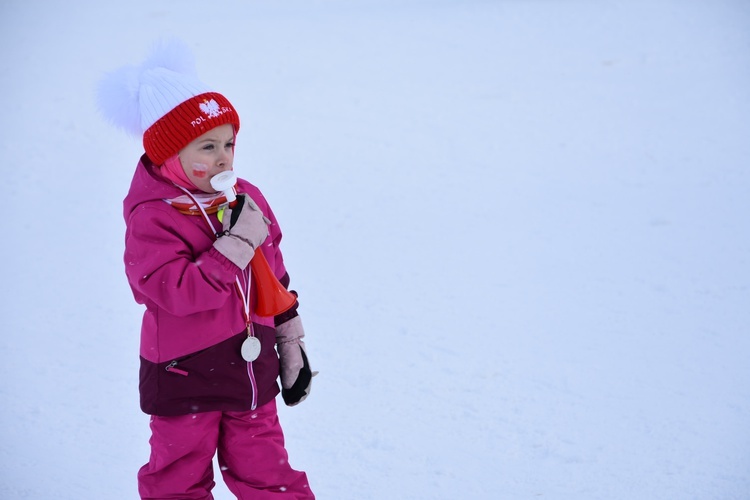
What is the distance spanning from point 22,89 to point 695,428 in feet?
20.7

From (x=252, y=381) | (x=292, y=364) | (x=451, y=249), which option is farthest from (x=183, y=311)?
(x=451, y=249)

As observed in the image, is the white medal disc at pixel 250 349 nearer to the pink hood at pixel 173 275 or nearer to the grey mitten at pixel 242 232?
the pink hood at pixel 173 275

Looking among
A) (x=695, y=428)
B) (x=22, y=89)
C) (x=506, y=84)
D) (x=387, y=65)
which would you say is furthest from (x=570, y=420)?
(x=22, y=89)

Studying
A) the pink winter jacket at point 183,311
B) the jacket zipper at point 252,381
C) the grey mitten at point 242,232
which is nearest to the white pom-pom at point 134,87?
the pink winter jacket at point 183,311

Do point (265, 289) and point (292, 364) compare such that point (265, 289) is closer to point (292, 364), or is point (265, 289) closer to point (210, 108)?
point (292, 364)

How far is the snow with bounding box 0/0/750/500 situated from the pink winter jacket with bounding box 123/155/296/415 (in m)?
0.79

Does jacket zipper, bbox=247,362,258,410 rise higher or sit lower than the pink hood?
lower

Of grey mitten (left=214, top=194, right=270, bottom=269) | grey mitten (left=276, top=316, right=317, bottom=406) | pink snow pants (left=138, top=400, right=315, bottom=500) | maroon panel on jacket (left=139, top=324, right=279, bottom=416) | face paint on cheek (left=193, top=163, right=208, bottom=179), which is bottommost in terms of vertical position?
pink snow pants (left=138, top=400, right=315, bottom=500)

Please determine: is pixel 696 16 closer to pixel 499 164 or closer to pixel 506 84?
→ pixel 506 84

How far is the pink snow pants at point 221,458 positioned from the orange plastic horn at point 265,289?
29 cm

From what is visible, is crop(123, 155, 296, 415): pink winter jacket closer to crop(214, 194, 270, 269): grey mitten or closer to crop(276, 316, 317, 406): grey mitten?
crop(214, 194, 270, 269): grey mitten

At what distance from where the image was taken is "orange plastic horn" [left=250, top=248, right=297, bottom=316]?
2012mm

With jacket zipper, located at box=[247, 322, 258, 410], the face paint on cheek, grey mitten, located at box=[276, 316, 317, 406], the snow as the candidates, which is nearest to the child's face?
the face paint on cheek

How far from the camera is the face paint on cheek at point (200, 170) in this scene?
6.35ft
